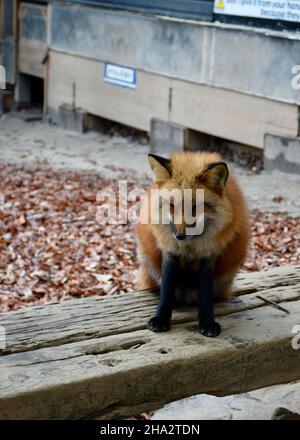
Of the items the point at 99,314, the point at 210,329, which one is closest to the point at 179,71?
the point at 99,314

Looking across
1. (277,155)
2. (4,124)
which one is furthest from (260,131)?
Result: (4,124)

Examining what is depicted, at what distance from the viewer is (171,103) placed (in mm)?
11516

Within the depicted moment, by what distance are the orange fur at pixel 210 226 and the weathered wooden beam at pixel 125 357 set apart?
0.26m

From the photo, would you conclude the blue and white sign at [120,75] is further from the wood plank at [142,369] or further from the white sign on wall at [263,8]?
the wood plank at [142,369]

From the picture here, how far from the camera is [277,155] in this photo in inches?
391

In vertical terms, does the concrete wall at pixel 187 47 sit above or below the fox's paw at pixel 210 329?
above

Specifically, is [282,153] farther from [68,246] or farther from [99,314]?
[99,314]

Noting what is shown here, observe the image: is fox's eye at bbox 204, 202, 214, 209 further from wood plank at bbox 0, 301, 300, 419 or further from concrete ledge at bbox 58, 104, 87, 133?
concrete ledge at bbox 58, 104, 87, 133

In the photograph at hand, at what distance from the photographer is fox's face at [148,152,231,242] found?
3.12 metres

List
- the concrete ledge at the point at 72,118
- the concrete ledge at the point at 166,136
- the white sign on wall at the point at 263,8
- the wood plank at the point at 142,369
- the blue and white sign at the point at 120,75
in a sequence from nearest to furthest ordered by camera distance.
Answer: the wood plank at the point at 142,369, the white sign on wall at the point at 263,8, the concrete ledge at the point at 166,136, the blue and white sign at the point at 120,75, the concrete ledge at the point at 72,118

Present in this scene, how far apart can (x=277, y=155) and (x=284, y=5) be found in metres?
1.99

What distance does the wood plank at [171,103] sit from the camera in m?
10.0

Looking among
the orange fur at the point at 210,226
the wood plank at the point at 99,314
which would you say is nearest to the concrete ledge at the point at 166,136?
the wood plank at the point at 99,314

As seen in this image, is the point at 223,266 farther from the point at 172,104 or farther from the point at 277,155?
the point at 172,104
